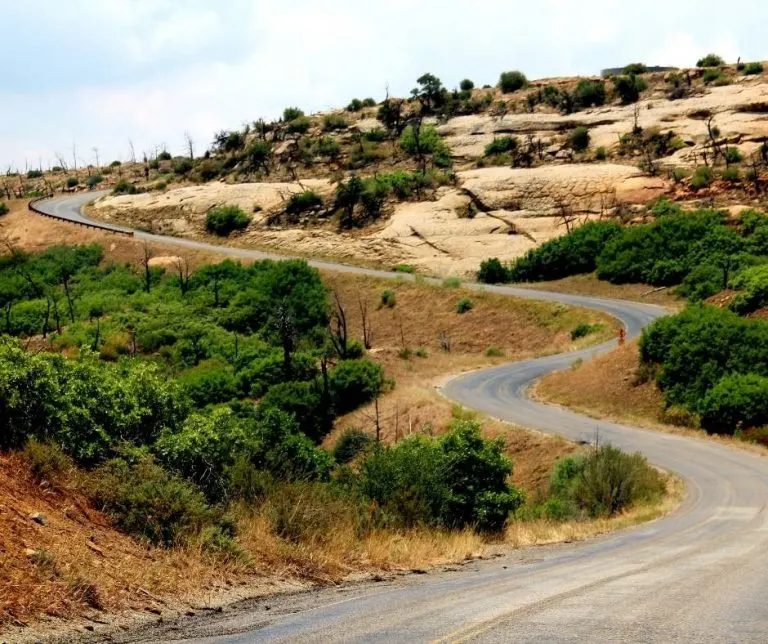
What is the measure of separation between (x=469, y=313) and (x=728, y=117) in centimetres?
4151

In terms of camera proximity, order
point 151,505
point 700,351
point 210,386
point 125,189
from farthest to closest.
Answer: point 125,189 < point 210,386 < point 700,351 < point 151,505

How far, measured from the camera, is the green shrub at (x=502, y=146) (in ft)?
332

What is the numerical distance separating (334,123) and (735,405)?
9185cm

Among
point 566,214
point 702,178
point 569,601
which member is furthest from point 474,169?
point 569,601

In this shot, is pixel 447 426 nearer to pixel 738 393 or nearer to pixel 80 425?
pixel 738 393

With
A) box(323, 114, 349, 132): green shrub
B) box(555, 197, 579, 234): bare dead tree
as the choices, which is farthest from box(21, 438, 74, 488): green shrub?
box(323, 114, 349, 132): green shrub

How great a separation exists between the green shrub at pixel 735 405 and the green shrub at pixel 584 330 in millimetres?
18361

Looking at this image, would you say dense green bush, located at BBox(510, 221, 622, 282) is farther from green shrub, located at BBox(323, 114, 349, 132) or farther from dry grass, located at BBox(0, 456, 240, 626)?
dry grass, located at BBox(0, 456, 240, 626)

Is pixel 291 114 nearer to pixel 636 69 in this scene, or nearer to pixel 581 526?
pixel 636 69

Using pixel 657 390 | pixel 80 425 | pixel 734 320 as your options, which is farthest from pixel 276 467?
pixel 734 320

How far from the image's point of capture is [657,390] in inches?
1718

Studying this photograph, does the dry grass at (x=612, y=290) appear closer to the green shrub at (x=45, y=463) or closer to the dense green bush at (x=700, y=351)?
the dense green bush at (x=700, y=351)

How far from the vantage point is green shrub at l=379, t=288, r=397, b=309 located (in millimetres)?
72438

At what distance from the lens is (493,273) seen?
7712 cm
